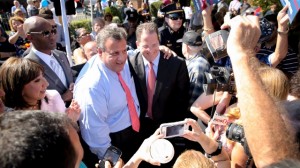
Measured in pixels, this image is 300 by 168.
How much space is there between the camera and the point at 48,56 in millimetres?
2943

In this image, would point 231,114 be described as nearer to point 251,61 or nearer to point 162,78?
point 162,78

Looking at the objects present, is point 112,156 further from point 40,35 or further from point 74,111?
point 40,35

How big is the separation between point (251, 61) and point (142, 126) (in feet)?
6.15

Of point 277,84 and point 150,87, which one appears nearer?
point 277,84

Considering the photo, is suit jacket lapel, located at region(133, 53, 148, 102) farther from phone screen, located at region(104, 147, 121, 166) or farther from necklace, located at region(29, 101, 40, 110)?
necklace, located at region(29, 101, 40, 110)

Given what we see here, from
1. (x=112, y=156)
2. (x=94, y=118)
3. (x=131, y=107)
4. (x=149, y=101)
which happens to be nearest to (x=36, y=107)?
(x=94, y=118)

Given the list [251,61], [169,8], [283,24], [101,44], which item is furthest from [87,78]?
[169,8]

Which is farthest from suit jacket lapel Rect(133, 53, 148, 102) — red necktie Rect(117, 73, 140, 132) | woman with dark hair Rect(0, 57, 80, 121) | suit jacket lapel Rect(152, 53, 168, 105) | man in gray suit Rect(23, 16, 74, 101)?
woman with dark hair Rect(0, 57, 80, 121)

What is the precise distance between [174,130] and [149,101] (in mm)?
945

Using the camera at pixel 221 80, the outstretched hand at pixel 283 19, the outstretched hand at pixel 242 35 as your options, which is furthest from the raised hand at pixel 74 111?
the outstretched hand at pixel 283 19

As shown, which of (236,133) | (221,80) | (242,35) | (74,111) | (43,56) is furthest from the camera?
(43,56)

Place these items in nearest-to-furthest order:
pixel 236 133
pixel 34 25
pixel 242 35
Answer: pixel 242 35, pixel 236 133, pixel 34 25

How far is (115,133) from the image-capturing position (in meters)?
2.62

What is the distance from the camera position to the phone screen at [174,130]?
1.97m
